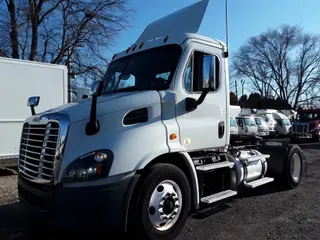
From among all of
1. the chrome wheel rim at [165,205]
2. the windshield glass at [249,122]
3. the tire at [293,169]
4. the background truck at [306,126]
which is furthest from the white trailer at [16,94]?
the windshield glass at [249,122]

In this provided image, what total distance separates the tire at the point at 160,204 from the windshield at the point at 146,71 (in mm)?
1234

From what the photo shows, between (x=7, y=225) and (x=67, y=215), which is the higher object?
(x=67, y=215)

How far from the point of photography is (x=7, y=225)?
17.4 feet

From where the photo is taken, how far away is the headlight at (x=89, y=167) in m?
3.80

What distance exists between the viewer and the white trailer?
9.44 meters

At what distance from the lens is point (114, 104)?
14.0ft

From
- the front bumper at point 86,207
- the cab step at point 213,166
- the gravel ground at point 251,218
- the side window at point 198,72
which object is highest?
the side window at point 198,72

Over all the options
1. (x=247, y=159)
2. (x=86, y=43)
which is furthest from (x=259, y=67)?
(x=247, y=159)

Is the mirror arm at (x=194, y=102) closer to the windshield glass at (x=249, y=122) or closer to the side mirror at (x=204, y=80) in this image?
the side mirror at (x=204, y=80)

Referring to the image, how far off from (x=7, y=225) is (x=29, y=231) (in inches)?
20.1

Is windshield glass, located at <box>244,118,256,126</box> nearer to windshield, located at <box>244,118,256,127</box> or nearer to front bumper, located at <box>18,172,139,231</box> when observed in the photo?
windshield, located at <box>244,118,256,127</box>

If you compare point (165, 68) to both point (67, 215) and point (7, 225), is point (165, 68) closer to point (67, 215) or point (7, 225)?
point (67, 215)

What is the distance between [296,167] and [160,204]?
16.1 feet

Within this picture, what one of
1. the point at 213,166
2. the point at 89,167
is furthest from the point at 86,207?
the point at 213,166
